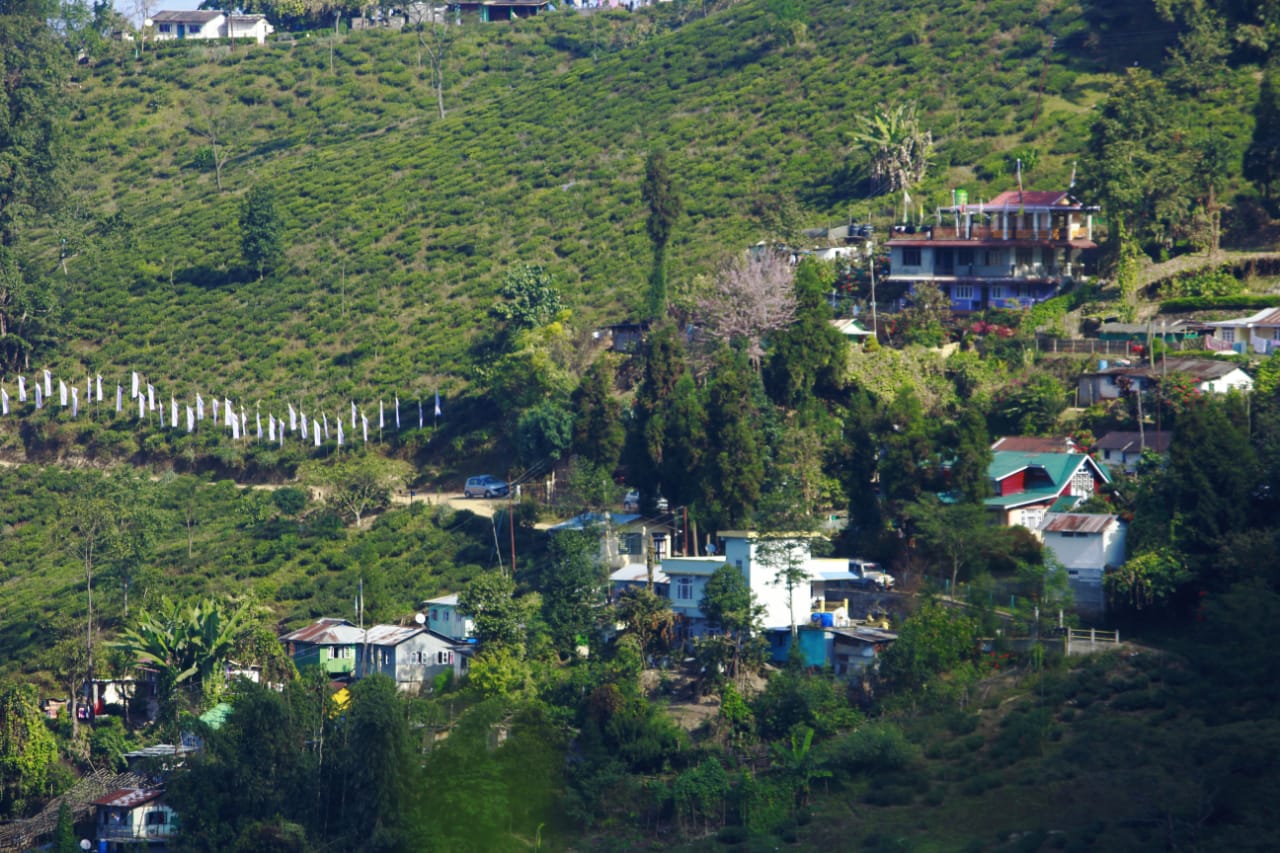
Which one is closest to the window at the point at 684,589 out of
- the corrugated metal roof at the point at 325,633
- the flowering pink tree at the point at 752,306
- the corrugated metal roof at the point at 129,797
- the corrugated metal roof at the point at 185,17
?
the corrugated metal roof at the point at 325,633

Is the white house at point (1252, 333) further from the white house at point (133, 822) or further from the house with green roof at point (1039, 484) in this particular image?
the white house at point (133, 822)

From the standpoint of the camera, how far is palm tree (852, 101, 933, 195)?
331 ft

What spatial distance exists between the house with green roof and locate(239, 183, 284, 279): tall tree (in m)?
59.8

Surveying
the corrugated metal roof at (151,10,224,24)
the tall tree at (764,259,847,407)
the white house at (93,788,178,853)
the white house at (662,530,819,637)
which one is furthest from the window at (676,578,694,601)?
the corrugated metal roof at (151,10,224,24)

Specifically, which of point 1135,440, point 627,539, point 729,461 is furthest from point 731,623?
point 1135,440

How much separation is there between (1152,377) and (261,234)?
61719 mm

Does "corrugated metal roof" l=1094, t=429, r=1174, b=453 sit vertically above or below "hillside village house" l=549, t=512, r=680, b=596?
above

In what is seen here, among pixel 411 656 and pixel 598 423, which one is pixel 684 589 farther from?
pixel 598 423

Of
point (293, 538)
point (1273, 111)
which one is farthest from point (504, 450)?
point (1273, 111)

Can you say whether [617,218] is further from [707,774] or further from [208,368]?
[707,774]

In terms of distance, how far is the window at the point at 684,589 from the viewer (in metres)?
63.8

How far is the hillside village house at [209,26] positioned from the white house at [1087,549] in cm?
11702

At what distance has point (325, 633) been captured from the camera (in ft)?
222

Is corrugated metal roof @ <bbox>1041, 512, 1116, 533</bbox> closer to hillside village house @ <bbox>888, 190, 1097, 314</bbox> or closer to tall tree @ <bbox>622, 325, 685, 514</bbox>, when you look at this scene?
tall tree @ <bbox>622, 325, 685, 514</bbox>
